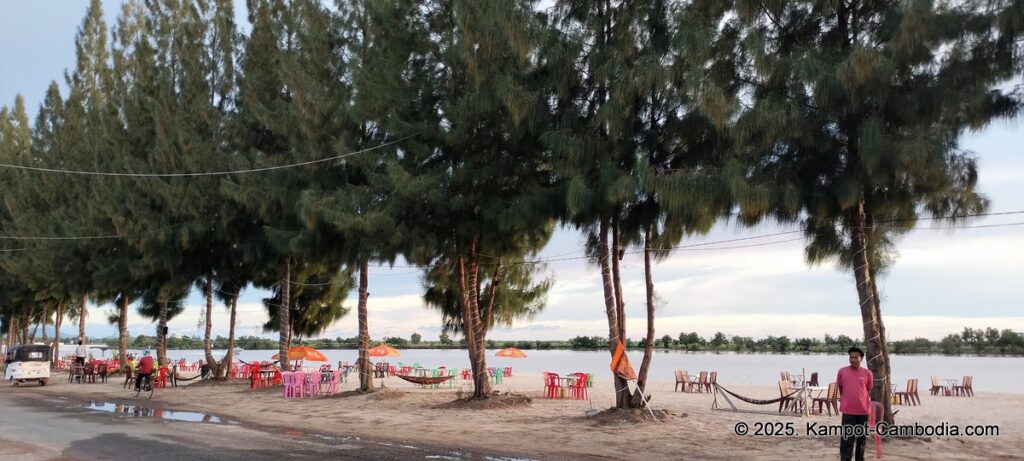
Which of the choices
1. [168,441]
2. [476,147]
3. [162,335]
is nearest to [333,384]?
[476,147]

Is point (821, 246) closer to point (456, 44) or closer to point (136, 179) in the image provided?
point (456, 44)

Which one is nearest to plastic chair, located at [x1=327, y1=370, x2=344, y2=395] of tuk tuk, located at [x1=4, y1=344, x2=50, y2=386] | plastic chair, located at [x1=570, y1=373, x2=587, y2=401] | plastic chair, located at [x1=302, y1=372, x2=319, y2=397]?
plastic chair, located at [x1=302, y1=372, x2=319, y2=397]

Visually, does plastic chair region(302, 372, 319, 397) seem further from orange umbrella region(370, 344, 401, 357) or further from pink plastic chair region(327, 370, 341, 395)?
orange umbrella region(370, 344, 401, 357)

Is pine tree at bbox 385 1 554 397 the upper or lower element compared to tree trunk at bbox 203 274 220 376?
upper

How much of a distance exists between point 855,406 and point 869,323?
150 inches

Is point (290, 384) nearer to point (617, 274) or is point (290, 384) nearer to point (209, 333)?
point (209, 333)

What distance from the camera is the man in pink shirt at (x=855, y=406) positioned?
9609 millimetres

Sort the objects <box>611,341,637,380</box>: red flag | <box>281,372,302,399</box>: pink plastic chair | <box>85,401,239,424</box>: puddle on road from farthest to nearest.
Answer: <box>281,372,302,399</box>: pink plastic chair → <box>85,401,239,424</box>: puddle on road → <box>611,341,637,380</box>: red flag

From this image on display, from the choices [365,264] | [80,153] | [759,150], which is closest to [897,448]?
[759,150]

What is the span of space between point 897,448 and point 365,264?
575 inches

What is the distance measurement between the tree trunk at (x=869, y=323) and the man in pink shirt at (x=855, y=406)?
3498 mm

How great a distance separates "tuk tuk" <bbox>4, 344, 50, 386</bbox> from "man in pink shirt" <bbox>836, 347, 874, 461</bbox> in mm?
32882

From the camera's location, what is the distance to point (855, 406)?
31.6 ft

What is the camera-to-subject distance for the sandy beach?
12.0 metres
